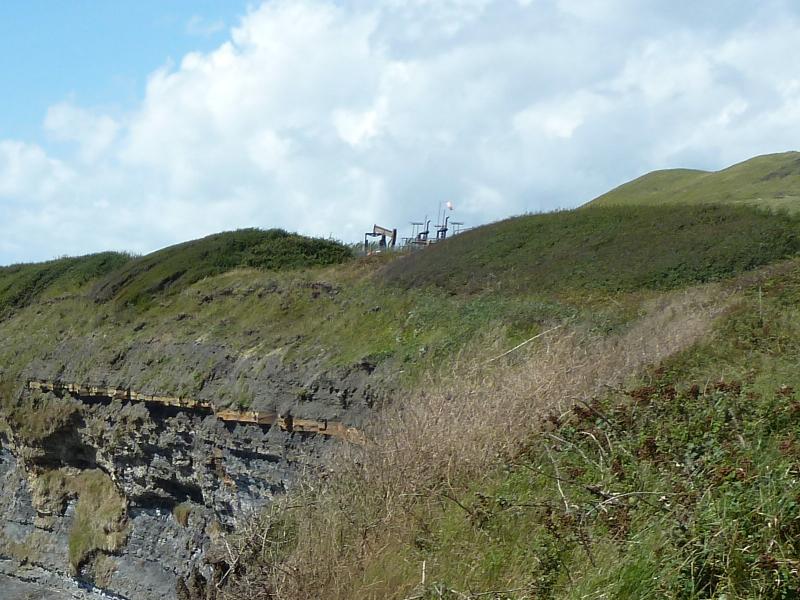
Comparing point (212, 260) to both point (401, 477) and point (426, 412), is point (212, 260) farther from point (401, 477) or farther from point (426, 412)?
point (401, 477)

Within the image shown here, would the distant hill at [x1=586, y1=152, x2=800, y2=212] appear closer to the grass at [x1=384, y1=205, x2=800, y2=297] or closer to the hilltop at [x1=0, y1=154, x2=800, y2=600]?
the hilltop at [x1=0, y1=154, x2=800, y2=600]

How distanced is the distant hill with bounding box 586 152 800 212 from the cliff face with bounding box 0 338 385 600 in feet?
41.5

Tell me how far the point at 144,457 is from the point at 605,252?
11483 millimetres

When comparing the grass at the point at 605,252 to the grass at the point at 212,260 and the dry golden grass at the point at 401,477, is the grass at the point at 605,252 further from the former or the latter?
the grass at the point at 212,260

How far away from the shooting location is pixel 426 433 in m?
8.84

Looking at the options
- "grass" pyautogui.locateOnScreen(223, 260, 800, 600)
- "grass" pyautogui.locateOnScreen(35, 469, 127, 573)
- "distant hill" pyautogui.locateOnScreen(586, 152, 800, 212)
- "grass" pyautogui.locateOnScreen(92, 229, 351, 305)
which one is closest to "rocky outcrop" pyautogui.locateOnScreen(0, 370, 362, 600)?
"grass" pyautogui.locateOnScreen(35, 469, 127, 573)

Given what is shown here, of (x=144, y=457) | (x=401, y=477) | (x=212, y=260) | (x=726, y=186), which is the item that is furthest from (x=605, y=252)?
(x=726, y=186)

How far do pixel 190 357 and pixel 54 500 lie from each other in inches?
280

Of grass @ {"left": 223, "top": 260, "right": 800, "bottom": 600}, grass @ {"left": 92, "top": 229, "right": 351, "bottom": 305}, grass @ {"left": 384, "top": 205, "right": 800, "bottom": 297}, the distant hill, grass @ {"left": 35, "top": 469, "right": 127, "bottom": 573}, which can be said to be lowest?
grass @ {"left": 35, "top": 469, "right": 127, "bottom": 573}

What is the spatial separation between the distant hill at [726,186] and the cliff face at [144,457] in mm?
12657

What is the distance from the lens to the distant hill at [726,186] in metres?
28.9

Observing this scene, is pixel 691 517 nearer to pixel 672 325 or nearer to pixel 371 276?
pixel 672 325

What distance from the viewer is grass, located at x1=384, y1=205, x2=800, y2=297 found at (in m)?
16.5

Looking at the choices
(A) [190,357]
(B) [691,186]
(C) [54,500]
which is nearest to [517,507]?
(A) [190,357]
